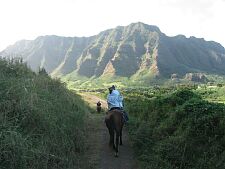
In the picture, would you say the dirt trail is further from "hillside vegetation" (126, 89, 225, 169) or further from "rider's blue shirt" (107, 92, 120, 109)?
"rider's blue shirt" (107, 92, 120, 109)

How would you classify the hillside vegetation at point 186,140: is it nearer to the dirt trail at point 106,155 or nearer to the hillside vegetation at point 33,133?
the dirt trail at point 106,155

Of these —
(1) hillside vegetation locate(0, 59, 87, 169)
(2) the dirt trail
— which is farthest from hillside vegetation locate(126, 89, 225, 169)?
(1) hillside vegetation locate(0, 59, 87, 169)

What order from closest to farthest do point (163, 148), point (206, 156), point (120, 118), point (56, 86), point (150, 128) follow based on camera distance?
point (206, 156)
point (163, 148)
point (120, 118)
point (150, 128)
point (56, 86)

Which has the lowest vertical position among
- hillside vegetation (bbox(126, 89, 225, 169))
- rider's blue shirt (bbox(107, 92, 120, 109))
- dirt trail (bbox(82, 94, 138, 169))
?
dirt trail (bbox(82, 94, 138, 169))

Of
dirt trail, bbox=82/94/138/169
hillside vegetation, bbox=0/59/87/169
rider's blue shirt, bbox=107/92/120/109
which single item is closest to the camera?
hillside vegetation, bbox=0/59/87/169

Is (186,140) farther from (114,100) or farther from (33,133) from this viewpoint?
(33,133)

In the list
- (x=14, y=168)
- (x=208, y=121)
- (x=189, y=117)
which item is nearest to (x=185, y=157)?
(x=208, y=121)

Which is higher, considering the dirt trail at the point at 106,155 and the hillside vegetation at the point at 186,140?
the hillside vegetation at the point at 186,140

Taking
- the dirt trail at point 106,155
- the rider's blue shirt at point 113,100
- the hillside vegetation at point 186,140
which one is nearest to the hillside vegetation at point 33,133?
the dirt trail at point 106,155

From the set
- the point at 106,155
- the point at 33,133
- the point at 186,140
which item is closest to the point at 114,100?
the point at 106,155

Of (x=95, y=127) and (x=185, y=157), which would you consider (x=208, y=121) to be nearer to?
(x=185, y=157)

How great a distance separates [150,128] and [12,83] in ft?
20.7

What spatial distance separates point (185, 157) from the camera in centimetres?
1160

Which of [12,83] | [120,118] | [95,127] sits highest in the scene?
[12,83]
